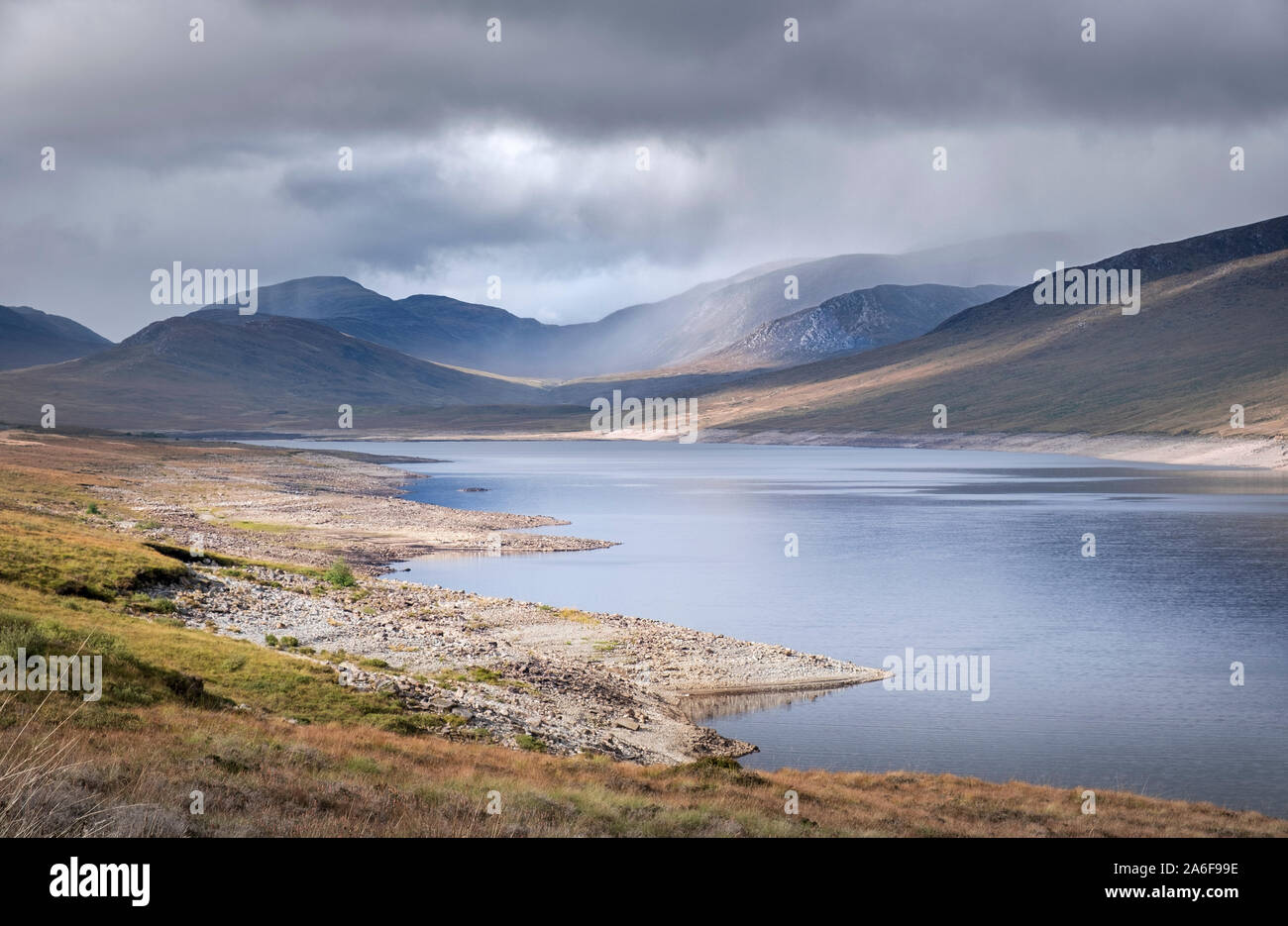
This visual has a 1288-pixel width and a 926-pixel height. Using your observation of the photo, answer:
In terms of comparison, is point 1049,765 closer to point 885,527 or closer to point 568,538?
point 568,538

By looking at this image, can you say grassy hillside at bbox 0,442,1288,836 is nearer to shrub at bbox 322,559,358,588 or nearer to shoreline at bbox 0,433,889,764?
shoreline at bbox 0,433,889,764

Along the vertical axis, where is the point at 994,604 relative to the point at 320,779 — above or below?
below

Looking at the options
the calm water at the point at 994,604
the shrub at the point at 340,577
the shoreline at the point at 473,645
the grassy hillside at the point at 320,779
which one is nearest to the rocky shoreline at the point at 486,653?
the shoreline at the point at 473,645

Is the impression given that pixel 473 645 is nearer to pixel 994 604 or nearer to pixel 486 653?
pixel 486 653

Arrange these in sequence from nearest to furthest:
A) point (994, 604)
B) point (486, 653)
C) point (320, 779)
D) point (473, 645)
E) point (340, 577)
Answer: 1. point (320, 779)
2. point (486, 653)
3. point (473, 645)
4. point (340, 577)
5. point (994, 604)

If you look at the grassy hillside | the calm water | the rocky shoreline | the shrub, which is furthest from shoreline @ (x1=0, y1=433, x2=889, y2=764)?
the grassy hillside

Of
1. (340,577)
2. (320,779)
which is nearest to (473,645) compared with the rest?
(340,577)

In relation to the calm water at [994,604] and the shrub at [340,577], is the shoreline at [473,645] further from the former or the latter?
the calm water at [994,604]

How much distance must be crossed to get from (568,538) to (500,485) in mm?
A: 60718

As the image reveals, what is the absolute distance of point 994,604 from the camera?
54.3 metres

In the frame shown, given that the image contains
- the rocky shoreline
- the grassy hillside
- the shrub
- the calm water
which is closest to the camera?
the grassy hillside

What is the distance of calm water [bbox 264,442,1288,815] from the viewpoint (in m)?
29.5

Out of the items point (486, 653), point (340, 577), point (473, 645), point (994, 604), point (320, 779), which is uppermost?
point (340, 577)
